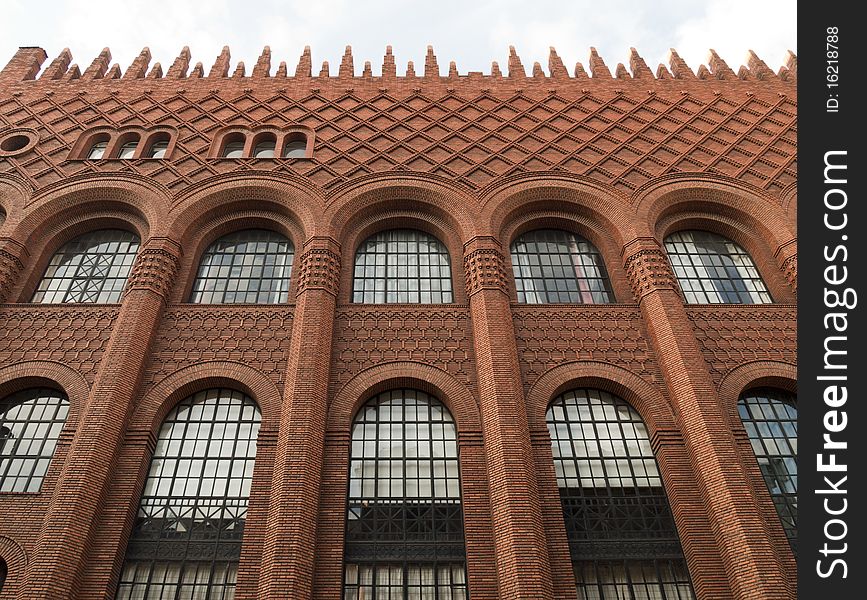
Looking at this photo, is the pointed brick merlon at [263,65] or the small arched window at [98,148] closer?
the small arched window at [98,148]

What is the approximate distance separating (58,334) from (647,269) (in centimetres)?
1281

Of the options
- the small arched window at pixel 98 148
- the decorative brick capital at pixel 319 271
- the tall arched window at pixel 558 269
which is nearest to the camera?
the decorative brick capital at pixel 319 271

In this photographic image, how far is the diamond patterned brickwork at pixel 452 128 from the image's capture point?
55.4 feet

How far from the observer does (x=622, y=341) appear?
1374 centimetres

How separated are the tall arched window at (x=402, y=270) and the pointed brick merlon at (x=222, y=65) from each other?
851 centimetres

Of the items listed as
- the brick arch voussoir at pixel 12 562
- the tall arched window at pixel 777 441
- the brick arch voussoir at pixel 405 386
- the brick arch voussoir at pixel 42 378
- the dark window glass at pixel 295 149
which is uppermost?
the dark window glass at pixel 295 149

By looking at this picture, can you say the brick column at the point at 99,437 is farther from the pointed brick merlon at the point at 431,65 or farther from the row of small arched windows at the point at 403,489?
the pointed brick merlon at the point at 431,65

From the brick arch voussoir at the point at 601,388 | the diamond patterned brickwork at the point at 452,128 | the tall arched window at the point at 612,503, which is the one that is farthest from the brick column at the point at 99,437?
the tall arched window at the point at 612,503

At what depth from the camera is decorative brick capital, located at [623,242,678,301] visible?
14.4 m

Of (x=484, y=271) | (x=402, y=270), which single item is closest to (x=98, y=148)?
(x=402, y=270)

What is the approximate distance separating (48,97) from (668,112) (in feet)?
59.5

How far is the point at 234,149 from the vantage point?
18.1m

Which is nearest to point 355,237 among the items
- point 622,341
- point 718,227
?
point 622,341
